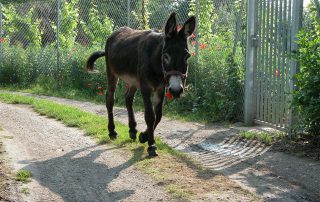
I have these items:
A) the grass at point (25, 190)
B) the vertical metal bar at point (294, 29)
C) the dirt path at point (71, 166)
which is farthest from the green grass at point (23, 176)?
the vertical metal bar at point (294, 29)

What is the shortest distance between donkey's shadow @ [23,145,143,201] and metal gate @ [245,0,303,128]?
2518mm

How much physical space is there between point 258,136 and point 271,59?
52.4 inches

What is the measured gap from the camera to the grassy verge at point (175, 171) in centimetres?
464

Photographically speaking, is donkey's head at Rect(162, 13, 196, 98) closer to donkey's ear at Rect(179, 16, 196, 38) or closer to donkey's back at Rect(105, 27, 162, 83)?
donkey's ear at Rect(179, 16, 196, 38)

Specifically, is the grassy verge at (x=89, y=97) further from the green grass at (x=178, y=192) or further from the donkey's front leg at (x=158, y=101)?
the green grass at (x=178, y=192)

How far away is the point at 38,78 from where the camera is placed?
48.6 feet

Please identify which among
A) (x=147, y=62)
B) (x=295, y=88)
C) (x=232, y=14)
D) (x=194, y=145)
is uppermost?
(x=232, y=14)

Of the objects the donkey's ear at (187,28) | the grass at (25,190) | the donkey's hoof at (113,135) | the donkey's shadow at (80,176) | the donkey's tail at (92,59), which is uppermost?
the donkey's ear at (187,28)

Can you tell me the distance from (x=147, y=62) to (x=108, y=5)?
8.47 meters

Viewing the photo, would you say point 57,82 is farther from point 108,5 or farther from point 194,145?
point 194,145

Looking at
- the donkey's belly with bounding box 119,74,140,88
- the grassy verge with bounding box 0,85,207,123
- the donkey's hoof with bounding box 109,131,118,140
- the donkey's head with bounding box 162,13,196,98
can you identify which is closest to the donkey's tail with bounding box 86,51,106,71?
the donkey's belly with bounding box 119,74,140,88

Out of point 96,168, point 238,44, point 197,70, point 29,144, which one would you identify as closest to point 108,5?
point 197,70

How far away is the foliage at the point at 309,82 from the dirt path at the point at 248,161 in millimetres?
620

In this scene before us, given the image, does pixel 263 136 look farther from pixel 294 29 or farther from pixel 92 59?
pixel 92 59
